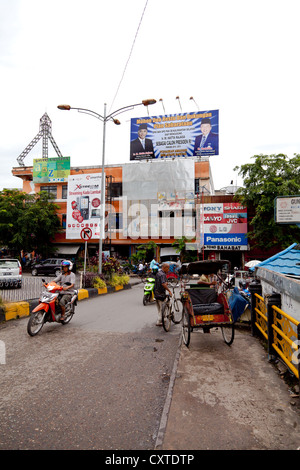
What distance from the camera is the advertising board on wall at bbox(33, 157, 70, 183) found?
33.7 metres

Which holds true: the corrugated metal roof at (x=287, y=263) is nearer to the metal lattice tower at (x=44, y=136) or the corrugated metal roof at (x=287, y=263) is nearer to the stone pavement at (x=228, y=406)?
the stone pavement at (x=228, y=406)

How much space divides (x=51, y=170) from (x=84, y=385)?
33485 mm

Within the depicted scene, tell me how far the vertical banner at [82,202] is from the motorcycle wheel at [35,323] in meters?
24.8

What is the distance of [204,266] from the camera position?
→ 6680 millimetres

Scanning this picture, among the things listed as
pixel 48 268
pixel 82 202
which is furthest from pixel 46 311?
pixel 82 202

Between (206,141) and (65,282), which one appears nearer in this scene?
(65,282)

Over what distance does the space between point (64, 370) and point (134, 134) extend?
28693mm

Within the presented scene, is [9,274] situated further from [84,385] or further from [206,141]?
[206,141]

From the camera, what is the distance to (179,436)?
2.85 meters

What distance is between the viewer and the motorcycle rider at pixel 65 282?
729cm

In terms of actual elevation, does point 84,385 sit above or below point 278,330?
below

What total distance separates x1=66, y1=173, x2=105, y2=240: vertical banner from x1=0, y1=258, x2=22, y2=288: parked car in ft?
53.5

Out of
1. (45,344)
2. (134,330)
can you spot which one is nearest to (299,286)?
(134,330)

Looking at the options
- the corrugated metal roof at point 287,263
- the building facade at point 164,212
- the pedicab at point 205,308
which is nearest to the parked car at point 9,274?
the pedicab at point 205,308
